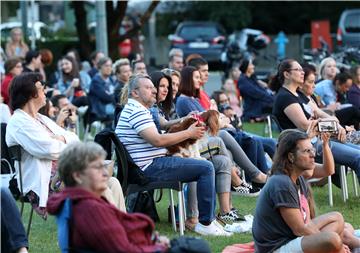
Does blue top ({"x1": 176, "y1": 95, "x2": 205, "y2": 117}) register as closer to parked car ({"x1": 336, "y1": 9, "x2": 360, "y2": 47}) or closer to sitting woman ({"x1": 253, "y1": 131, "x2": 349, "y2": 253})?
sitting woman ({"x1": 253, "y1": 131, "x2": 349, "y2": 253})

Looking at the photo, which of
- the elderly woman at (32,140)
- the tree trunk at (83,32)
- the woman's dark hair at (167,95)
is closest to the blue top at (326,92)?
the woman's dark hair at (167,95)

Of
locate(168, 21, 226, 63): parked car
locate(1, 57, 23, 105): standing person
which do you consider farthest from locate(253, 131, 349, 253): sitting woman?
locate(168, 21, 226, 63): parked car

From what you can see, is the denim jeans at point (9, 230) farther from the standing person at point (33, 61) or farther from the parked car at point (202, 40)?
the parked car at point (202, 40)

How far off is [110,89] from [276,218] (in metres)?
8.12

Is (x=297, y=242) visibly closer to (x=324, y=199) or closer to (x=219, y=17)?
(x=324, y=199)

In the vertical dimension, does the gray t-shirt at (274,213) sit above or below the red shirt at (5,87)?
above

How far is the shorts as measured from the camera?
265 inches

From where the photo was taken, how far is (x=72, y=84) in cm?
1481

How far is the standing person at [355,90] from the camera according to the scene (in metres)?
12.3

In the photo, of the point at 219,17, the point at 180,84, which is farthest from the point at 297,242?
the point at 219,17

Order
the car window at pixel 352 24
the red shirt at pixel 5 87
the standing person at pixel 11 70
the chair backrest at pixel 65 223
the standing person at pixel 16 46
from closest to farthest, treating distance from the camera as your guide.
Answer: the chair backrest at pixel 65 223 → the red shirt at pixel 5 87 → the standing person at pixel 11 70 → the standing person at pixel 16 46 → the car window at pixel 352 24

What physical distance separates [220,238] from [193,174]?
58 cm

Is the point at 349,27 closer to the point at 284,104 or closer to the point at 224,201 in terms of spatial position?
the point at 284,104

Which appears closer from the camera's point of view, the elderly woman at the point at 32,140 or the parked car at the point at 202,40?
the elderly woman at the point at 32,140
